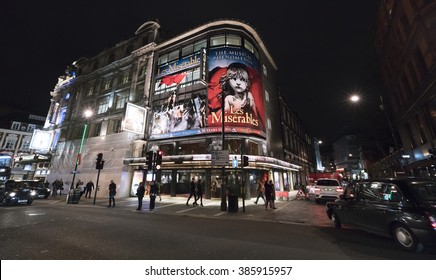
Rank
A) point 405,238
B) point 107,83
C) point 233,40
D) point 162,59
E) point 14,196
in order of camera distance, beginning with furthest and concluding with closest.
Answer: point 107,83 → point 162,59 → point 233,40 → point 14,196 → point 405,238

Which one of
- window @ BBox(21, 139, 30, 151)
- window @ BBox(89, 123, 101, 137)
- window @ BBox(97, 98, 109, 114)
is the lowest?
window @ BBox(89, 123, 101, 137)

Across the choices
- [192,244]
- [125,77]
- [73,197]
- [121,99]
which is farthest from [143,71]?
[192,244]

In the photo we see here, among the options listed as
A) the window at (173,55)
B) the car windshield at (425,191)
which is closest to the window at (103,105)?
the window at (173,55)

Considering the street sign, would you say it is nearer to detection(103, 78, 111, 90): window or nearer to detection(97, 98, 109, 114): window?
detection(97, 98, 109, 114): window

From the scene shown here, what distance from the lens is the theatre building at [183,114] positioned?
756 inches

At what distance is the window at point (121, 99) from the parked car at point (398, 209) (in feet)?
92.8

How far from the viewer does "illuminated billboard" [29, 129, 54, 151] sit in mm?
30723

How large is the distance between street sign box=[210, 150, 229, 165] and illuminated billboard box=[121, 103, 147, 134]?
1351cm

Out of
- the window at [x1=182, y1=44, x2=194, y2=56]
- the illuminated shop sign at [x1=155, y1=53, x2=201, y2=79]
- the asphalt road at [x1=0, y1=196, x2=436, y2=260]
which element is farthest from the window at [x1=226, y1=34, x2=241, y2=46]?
the asphalt road at [x1=0, y1=196, x2=436, y2=260]

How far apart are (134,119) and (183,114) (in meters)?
5.98

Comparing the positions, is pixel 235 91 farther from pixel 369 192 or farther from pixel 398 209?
pixel 398 209

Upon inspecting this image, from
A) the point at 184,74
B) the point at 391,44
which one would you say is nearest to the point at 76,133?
the point at 184,74

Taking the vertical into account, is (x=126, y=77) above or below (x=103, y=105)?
above

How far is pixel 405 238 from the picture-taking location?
15.0 feet
